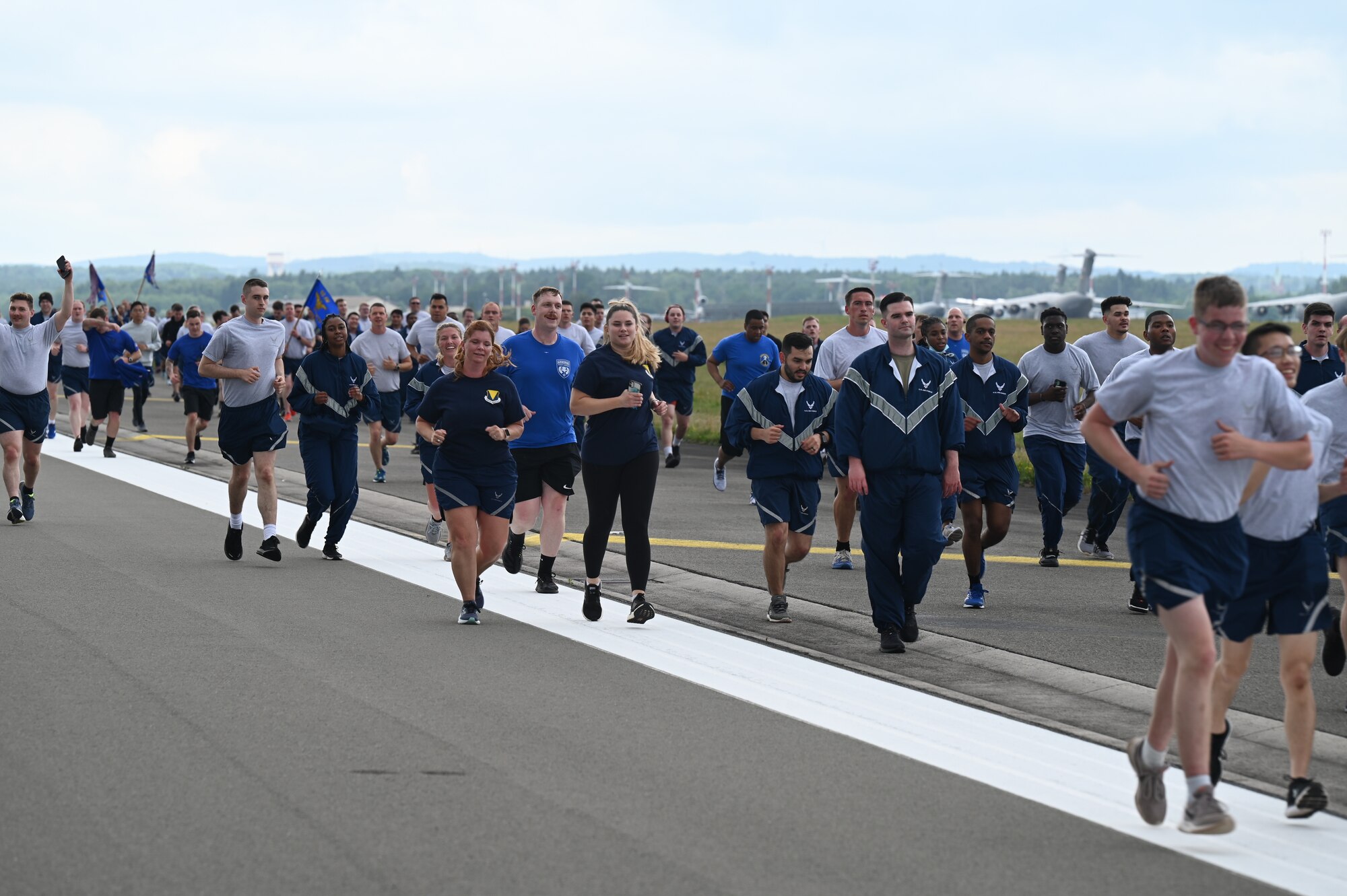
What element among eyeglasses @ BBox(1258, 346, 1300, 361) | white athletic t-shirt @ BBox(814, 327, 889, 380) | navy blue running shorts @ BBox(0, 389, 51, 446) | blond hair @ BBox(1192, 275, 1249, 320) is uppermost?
blond hair @ BBox(1192, 275, 1249, 320)

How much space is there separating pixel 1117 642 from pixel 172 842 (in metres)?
6.06

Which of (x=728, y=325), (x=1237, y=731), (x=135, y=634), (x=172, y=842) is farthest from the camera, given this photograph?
(x=728, y=325)

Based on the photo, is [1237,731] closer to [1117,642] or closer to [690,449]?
[1117,642]

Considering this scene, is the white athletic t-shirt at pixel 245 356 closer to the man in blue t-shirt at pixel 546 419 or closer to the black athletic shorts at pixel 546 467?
the man in blue t-shirt at pixel 546 419

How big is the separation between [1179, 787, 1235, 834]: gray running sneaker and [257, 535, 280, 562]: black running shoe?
26.7ft

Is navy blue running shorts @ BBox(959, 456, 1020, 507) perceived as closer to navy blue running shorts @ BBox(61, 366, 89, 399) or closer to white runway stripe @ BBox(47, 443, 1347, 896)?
white runway stripe @ BBox(47, 443, 1347, 896)

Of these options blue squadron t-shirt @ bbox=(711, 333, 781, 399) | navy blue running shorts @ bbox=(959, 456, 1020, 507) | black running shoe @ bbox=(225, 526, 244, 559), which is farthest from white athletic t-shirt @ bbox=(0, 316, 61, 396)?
navy blue running shorts @ bbox=(959, 456, 1020, 507)

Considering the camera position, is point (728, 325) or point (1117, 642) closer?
point (1117, 642)

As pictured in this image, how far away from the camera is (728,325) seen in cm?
13862

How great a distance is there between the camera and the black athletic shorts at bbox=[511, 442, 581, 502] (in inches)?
452

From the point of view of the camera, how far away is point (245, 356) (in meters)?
12.6

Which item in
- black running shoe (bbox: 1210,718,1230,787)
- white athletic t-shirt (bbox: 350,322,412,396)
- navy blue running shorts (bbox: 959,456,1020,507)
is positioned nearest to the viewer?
black running shoe (bbox: 1210,718,1230,787)

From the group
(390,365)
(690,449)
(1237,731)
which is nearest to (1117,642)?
(1237,731)

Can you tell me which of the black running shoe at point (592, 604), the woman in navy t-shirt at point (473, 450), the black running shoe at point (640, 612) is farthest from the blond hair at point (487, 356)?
the black running shoe at point (640, 612)
